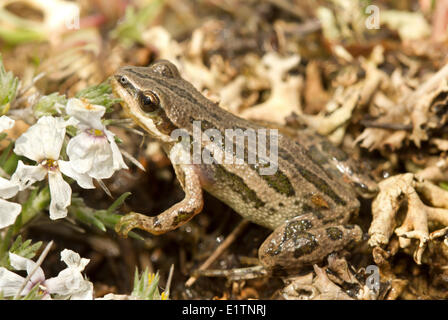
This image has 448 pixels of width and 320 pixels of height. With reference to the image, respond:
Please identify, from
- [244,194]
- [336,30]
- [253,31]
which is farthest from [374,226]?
[253,31]

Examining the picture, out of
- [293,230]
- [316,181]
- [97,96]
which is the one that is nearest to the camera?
[97,96]

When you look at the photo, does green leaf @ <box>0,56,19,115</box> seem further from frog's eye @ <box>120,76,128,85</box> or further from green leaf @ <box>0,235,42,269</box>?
green leaf @ <box>0,235,42,269</box>

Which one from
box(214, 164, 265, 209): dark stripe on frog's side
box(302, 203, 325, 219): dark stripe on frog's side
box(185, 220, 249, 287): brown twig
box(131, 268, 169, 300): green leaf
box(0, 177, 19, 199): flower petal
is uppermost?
box(0, 177, 19, 199): flower petal

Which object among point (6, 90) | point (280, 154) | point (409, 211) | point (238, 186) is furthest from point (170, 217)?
point (409, 211)

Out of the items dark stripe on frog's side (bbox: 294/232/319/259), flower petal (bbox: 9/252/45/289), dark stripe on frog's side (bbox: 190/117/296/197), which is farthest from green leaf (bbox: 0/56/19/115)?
dark stripe on frog's side (bbox: 294/232/319/259)

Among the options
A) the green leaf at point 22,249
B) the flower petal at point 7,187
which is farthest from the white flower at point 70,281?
the flower petal at point 7,187

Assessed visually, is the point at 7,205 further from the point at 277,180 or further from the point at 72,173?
the point at 277,180

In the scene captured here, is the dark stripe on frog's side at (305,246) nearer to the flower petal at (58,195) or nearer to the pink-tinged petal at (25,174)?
the flower petal at (58,195)
